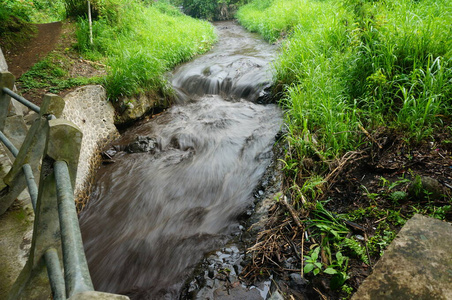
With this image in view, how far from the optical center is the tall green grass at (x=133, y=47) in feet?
17.4

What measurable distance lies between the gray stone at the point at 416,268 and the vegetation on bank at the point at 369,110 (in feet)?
1.24

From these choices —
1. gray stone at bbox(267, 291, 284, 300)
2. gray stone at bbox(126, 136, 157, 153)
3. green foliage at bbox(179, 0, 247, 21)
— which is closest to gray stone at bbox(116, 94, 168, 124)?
gray stone at bbox(126, 136, 157, 153)

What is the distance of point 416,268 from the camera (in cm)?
140

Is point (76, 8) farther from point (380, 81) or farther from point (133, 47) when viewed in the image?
point (380, 81)

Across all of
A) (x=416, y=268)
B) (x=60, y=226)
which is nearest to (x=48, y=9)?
(x=60, y=226)

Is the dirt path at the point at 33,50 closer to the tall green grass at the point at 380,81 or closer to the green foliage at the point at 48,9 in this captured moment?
the green foliage at the point at 48,9

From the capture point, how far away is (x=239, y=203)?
327 centimetres

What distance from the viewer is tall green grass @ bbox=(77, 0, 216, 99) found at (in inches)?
209

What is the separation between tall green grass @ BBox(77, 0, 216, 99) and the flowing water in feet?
2.88

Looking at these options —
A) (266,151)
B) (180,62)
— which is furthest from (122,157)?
(180,62)

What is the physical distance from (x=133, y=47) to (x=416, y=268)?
7.68 m

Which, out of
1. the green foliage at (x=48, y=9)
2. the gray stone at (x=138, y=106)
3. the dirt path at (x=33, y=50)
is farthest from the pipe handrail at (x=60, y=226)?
the green foliage at (x=48, y=9)

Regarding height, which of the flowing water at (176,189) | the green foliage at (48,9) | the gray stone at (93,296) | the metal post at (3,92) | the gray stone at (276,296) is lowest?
the flowing water at (176,189)

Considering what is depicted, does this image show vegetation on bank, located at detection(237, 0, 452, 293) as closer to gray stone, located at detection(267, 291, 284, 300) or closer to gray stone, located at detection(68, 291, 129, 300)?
gray stone, located at detection(267, 291, 284, 300)
